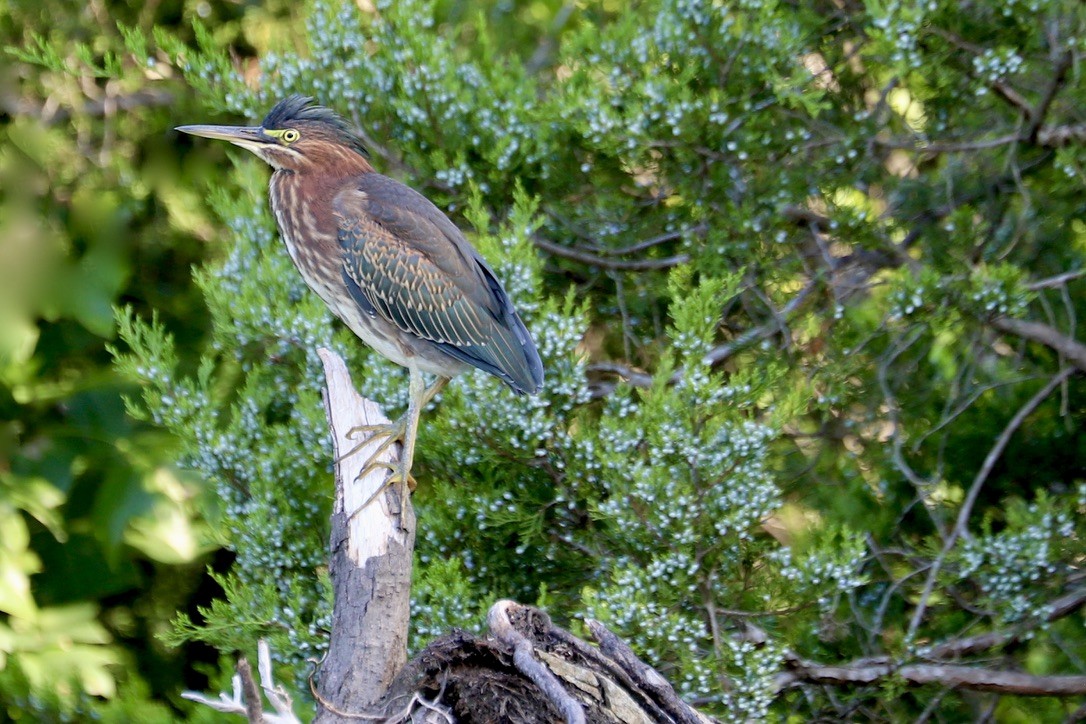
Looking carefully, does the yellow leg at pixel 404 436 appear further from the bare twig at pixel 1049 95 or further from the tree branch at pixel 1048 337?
the bare twig at pixel 1049 95

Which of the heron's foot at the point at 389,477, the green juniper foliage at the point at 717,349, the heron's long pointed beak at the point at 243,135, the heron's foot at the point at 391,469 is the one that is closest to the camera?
the heron's foot at the point at 389,477

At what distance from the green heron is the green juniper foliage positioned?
0.19m

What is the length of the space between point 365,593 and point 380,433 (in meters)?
0.79

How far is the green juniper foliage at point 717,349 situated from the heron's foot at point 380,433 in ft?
0.80

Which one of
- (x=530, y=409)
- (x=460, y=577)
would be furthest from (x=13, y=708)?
(x=530, y=409)

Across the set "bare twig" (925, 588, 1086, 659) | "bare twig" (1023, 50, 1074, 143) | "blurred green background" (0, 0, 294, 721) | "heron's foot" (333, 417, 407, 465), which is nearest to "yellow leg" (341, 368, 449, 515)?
"heron's foot" (333, 417, 407, 465)

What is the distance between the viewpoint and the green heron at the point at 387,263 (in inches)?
131

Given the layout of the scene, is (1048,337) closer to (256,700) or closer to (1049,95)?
(1049,95)

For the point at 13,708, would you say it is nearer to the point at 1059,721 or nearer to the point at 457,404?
the point at 457,404

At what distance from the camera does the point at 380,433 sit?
3.13 m

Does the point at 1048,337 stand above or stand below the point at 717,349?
below

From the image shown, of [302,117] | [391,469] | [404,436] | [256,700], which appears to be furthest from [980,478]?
[256,700]

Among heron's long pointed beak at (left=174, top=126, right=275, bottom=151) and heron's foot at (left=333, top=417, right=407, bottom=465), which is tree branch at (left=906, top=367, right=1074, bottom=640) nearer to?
heron's foot at (left=333, top=417, right=407, bottom=465)

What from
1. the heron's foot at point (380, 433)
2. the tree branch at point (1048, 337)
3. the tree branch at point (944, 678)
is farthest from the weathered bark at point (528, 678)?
the tree branch at point (1048, 337)
